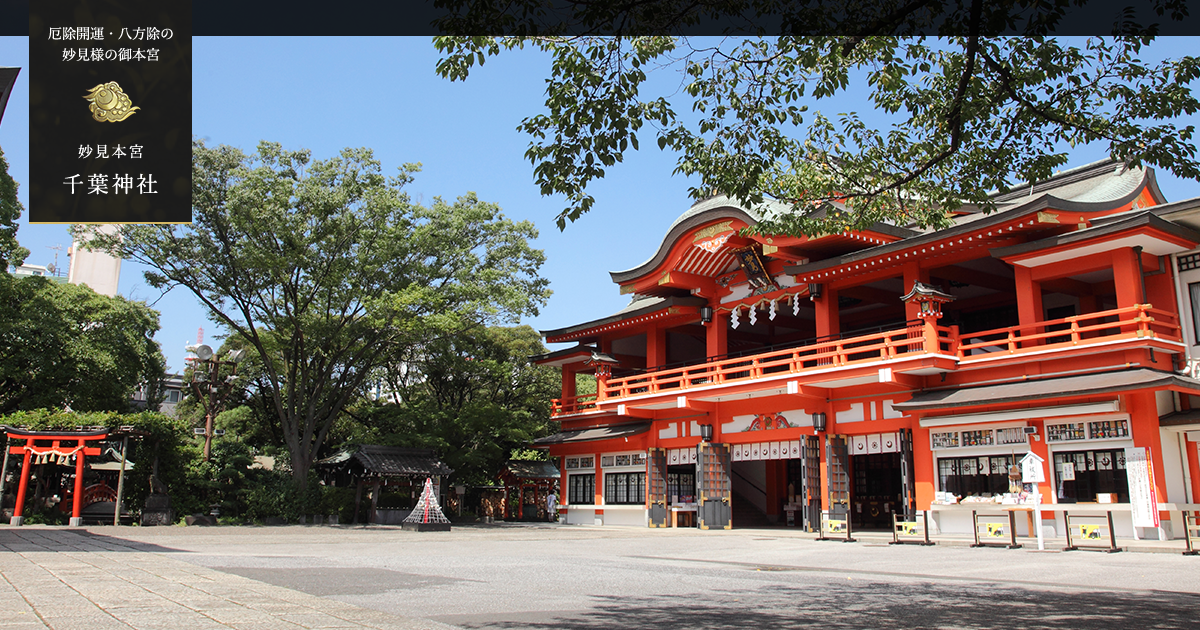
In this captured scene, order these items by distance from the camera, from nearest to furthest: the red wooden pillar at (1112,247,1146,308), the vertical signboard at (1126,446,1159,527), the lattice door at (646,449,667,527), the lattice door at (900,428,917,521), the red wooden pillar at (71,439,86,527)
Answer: the vertical signboard at (1126,446,1159,527)
the red wooden pillar at (1112,247,1146,308)
the lattice door at (900,428,917,521)
the red wooden pillar at (71,439,86,527)
the lattice door at (646,449,667,527)

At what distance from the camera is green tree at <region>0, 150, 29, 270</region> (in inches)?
984

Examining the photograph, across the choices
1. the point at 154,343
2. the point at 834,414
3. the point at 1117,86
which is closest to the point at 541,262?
the point at 834,414

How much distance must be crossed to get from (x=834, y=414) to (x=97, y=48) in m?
17.4

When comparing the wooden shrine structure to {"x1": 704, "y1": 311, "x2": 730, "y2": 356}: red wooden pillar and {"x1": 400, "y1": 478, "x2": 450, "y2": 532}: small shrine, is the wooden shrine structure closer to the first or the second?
{"x1": 400, "y1": 478, "x2": 450, "y2": 532}: small shrine

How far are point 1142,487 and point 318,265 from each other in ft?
72.8

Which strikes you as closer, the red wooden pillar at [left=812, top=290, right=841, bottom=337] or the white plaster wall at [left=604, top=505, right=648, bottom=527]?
the red wooden pillar at [left=812, top=290, right=841, bottom=337]

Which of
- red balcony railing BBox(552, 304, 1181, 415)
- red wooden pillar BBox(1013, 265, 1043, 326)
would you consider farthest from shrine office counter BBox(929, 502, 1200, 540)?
red wooden pillar BBox(1013, 265, 1043, 326)

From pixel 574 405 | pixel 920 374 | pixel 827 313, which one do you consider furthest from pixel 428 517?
pixel 920 374

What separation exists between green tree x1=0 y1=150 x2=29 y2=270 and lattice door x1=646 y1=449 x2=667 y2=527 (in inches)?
845

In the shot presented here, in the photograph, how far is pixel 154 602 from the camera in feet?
20.0

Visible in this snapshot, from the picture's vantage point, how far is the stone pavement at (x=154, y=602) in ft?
16.8

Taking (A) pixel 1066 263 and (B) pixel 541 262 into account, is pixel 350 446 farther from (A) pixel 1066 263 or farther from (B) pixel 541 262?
(A) pixel 1066 263

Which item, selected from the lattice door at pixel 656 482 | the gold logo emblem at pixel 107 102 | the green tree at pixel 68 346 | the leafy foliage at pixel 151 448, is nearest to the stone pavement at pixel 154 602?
the gold logo emblem at pixel 107 102

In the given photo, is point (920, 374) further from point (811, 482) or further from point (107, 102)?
point (107, 102)
